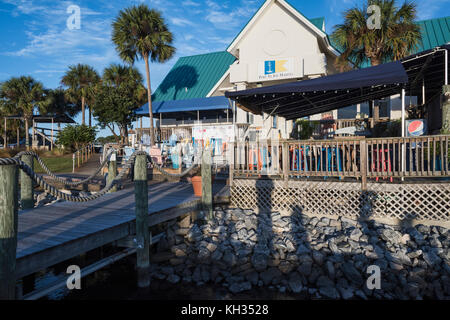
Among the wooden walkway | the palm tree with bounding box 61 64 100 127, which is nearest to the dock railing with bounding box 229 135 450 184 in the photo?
the wooden walkway

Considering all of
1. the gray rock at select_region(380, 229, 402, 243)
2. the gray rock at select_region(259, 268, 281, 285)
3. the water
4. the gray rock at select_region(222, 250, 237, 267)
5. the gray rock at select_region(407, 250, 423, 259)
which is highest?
the gray rock at select_region(380, 229, 402, 243)

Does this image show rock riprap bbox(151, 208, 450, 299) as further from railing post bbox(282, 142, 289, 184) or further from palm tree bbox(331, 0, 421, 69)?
palm tree bbox(331, 0, 421, 69)

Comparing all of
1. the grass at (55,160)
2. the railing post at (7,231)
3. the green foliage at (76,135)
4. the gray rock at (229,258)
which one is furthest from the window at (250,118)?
the railing post at (7,231)

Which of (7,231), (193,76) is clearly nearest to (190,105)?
(193,76)

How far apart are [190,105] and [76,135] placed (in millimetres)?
7719

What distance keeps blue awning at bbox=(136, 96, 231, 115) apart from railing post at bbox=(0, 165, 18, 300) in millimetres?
15492

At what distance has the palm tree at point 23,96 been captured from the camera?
2909 cm

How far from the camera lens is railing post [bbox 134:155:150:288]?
528 centimetres

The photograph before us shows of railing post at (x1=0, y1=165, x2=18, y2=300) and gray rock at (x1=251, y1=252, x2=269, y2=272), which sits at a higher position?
railing post at (x1=0, y1=165, x2=18, y2=300)

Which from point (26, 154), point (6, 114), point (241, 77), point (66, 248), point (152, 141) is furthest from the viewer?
point (6, 114)

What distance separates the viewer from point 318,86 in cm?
815

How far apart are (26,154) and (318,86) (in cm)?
709

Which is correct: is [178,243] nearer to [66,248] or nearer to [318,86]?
[66,248]
